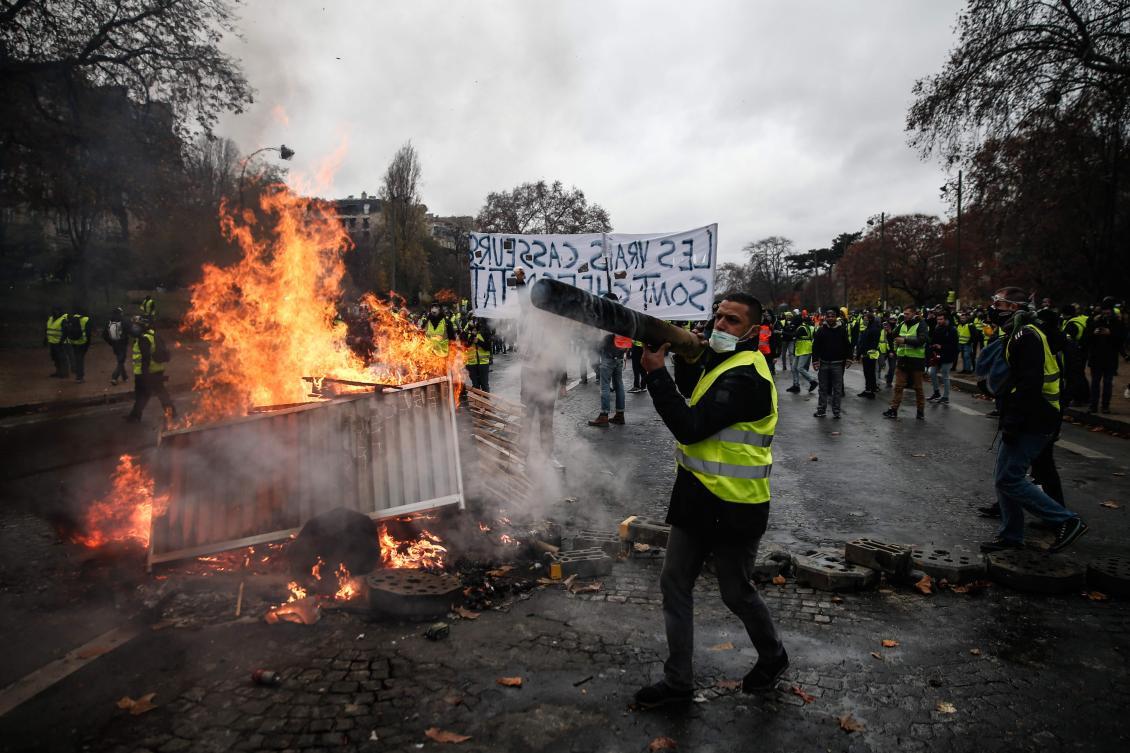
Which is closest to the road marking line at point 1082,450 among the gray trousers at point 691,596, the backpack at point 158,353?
the gray trousers at point 691,596

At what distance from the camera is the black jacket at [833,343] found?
1164 cm

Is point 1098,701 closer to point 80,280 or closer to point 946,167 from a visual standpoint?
point 946,167

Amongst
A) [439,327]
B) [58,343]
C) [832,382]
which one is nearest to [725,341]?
[832,382]

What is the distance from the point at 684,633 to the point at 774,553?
6.04 ft

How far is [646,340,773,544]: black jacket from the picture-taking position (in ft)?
9.76

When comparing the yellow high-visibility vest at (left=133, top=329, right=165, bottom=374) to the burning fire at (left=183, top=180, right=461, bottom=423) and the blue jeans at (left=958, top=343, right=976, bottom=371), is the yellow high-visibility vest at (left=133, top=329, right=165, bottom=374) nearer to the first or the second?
the burning fire at (left=183, top=180, right=461, bottom=423)

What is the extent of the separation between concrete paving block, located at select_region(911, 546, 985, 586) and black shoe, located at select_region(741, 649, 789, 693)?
2.02m

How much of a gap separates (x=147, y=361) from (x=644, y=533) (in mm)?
9616

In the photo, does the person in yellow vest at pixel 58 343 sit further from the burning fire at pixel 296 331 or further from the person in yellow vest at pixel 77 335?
the burning fire at pixel 296 331

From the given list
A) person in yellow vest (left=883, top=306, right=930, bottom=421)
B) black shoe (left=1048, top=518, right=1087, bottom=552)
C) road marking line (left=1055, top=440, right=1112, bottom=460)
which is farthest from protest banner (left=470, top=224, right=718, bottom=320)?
road marking line (left=1055, top=440, right=1112, bottom=460)

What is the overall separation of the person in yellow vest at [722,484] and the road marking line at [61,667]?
9.99 feet

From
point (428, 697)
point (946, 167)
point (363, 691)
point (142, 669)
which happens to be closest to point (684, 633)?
point (428, 697)

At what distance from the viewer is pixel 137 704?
3.17 meters

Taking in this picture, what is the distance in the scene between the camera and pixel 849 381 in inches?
771
